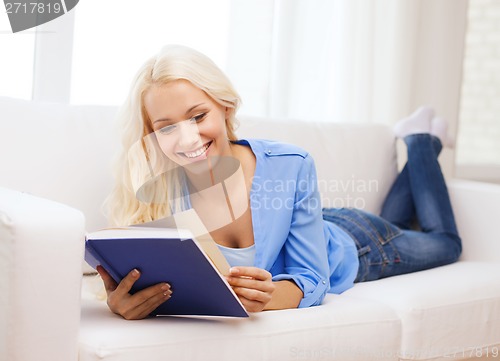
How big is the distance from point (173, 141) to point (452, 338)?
870 mm

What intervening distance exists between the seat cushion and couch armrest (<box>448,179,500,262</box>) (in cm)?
33

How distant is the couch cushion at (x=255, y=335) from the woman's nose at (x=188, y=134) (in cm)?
40

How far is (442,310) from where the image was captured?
1957 mm

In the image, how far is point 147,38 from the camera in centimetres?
286

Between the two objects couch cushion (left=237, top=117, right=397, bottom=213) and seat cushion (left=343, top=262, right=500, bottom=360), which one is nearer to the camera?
seat cushion (left=343, top=262, right=500, bottom=360)

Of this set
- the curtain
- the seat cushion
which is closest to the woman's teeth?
the seat cushion

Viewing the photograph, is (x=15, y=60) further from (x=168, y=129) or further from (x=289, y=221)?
(x=289, y=221)

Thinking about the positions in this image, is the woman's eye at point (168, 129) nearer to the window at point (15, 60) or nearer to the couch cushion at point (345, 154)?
the couch cushion at point (345, 154)

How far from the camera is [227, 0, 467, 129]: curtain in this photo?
315 cm

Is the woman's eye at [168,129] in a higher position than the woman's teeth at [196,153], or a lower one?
higher

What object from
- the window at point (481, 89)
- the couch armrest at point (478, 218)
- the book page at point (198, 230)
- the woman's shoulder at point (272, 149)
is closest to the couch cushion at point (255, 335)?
the book page at point (198, 230)

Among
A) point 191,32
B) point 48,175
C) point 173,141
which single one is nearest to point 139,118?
point 173,141

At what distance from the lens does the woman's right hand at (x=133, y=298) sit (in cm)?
150

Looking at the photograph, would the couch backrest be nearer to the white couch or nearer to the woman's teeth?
the white couch
